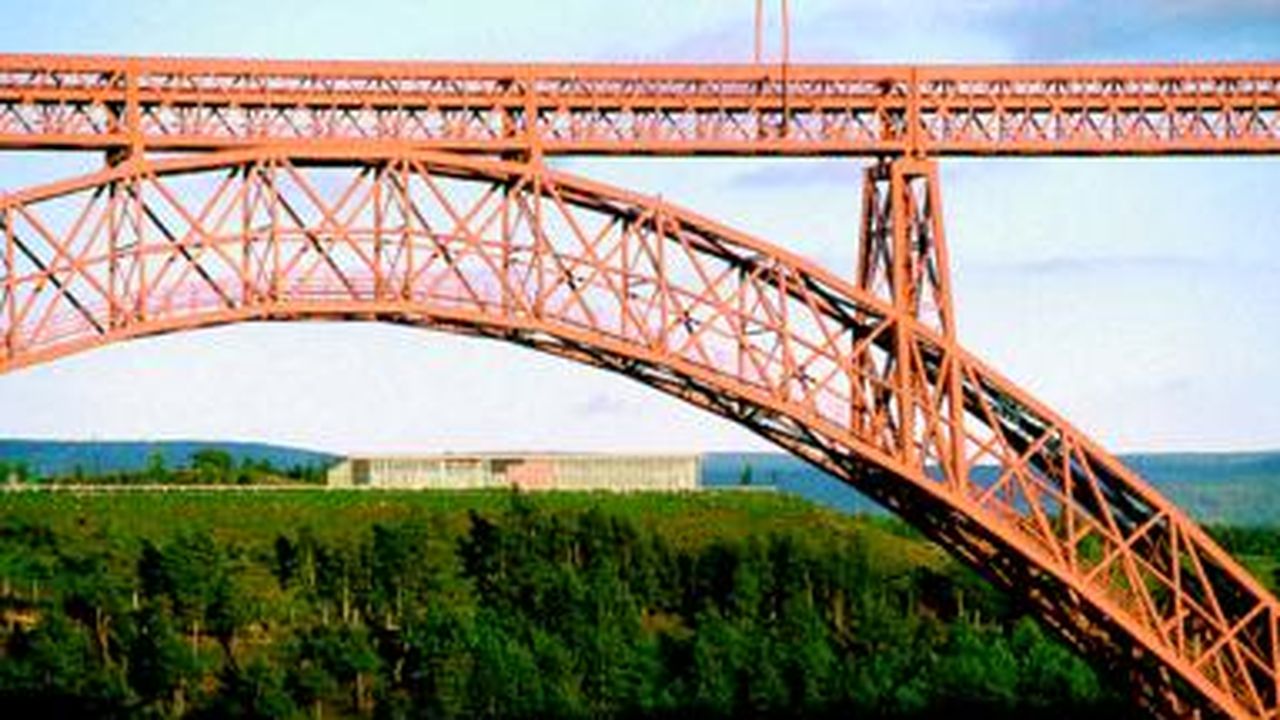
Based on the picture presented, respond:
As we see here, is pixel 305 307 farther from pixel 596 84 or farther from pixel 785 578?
pixel 785 578

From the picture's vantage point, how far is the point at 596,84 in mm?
30062

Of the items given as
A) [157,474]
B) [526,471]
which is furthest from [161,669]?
[526,471]

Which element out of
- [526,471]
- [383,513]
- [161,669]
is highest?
[526,471]

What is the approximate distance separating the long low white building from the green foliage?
856 inches

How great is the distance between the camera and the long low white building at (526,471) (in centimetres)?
11031

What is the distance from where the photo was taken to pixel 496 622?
66.8 meters

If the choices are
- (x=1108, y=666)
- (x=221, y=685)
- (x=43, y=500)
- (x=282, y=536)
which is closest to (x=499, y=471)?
(x=43, y=500)

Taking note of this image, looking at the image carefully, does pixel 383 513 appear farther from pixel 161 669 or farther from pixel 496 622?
pixel 161 669

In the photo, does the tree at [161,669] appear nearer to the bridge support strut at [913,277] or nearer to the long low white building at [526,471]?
the bridge support strut at [913,277]

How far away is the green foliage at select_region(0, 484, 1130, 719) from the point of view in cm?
5862

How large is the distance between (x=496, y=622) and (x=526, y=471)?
148ft

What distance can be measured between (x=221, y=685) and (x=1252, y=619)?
35.6 metres

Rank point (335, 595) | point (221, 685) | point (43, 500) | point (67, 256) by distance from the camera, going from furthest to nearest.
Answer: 1. point (43, 500)
2. point (335, 595)
3. point (221, 685)
4. point (67, 256)

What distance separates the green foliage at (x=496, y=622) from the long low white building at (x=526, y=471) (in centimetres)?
2174
